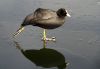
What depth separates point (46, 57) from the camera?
7594mm

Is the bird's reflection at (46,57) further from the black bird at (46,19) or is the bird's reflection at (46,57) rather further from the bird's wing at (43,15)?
the bird's wing at (43,15)

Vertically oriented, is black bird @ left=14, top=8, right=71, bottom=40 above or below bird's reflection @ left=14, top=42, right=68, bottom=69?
above

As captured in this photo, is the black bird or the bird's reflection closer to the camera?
the bird's reflection

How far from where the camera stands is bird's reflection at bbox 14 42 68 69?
7.21m

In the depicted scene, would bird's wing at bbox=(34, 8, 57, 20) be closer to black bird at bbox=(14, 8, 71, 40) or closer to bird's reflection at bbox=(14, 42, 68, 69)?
black bird at bbox=(14, 8, 71, 40)

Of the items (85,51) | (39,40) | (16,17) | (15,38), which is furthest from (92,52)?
(16,17)

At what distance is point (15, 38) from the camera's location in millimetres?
8633

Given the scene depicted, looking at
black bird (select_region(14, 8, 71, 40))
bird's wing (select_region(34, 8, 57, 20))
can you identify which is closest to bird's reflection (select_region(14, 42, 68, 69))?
black bird (select_region(14, 8, 71, 40))

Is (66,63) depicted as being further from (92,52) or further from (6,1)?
(6,1)

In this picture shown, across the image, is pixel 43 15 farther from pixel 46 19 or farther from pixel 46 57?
pixel 46 57

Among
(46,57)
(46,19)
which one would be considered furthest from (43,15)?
(46,57)

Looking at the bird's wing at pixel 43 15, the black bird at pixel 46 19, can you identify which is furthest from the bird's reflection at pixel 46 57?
the bird's wing at pixel 43 15

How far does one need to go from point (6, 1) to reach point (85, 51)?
177 inches

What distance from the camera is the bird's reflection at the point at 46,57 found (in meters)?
7.21
